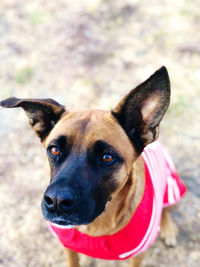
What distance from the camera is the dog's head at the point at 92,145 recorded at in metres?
2.60

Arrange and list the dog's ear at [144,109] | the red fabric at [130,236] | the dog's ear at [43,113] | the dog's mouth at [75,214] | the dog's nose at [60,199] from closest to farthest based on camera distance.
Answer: the dog's nose at [60,199] → the dog's mouth at [75,214] → the dog's ear at [144,109] → the dog's ear at [43,113] → the red fabric at [130,236]

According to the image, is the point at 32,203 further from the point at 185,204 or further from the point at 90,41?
the point at 90,41

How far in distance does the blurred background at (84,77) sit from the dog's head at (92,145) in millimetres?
1859

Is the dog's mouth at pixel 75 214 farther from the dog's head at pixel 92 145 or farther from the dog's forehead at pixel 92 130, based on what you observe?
the dog's forehead at pixel 92 130

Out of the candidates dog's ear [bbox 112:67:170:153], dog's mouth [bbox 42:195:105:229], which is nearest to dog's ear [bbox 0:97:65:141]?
dog's ear [bbox 112:67:170:153]

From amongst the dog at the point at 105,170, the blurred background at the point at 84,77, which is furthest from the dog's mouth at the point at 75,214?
the blurred background at the point at 84,77

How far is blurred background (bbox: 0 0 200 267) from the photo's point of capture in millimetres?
4414

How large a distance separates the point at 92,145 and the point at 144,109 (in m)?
0.59

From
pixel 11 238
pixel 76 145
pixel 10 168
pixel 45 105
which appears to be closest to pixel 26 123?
pixel 10 168

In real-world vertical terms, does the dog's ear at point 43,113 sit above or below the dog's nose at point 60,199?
above

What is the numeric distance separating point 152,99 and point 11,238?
112 inches

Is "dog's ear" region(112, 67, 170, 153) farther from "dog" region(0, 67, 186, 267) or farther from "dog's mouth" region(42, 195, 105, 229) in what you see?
"dog's mouth" region(42, 195, 105, 229)

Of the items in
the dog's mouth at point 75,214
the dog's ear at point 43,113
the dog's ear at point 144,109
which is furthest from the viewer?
the dog's ear at point 43,113

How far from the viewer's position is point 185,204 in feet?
15.7
